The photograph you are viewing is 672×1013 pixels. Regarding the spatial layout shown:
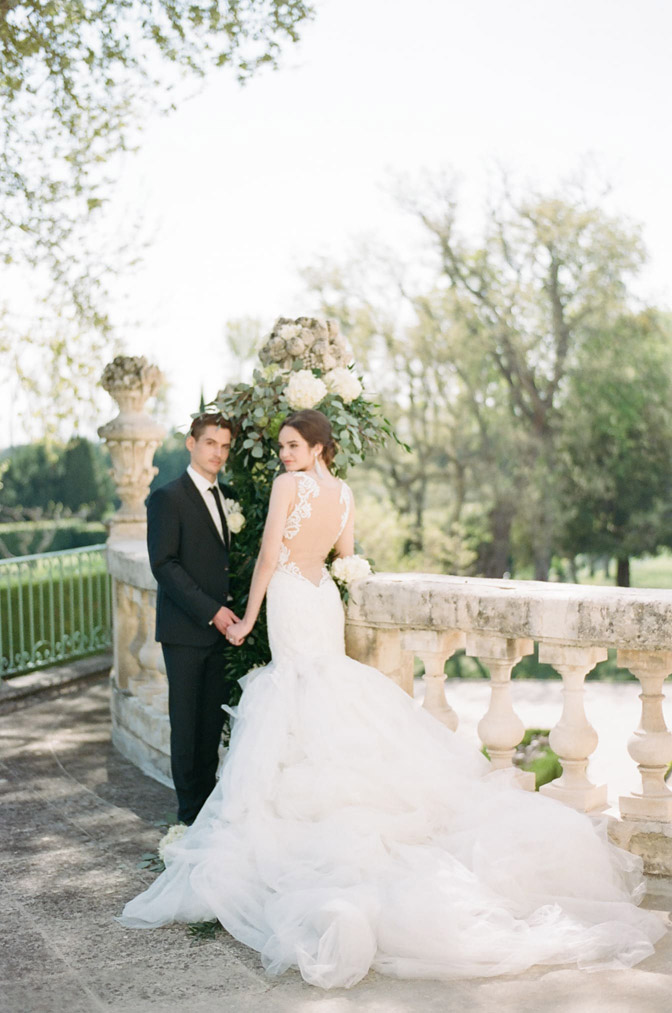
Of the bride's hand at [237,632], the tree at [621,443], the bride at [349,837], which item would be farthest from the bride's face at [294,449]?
the tree at [621,443]

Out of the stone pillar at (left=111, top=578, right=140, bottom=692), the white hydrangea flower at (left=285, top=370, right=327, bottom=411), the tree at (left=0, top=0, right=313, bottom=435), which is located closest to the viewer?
the white hydrangea flower at (left=285, top=370, right=327, bottom=411)

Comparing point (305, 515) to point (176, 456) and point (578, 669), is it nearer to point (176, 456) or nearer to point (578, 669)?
point (578, 669)

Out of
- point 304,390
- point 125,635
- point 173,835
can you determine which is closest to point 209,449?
point 304,390

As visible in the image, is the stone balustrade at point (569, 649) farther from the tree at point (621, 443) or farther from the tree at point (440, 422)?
the tree at point (621, 443)

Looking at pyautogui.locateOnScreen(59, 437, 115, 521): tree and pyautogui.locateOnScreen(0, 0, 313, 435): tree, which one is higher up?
pyautogui.locateOnScreen(0, 0, 313, 435): tree

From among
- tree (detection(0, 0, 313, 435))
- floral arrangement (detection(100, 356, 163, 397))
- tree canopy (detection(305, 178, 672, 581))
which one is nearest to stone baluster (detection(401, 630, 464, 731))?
floral arrangement (detection(100, 356, 163, 397))

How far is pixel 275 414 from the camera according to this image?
462 cm

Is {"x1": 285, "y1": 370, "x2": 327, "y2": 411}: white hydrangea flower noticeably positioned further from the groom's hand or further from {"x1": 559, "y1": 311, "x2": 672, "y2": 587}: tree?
{"x1": 559, "y1": 311, "x2": 672, "y2": 587}: tree

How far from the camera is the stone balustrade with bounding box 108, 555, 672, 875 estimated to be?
148 inches

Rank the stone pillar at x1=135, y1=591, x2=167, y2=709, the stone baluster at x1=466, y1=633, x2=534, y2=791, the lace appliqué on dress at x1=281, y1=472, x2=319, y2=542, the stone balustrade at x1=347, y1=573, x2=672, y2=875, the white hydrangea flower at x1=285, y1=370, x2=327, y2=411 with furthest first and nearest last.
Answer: the stone pillar at x1=135, y1=591, x2=167, y2=709 → the white hydrangea flower at x1=285, y1=370, x2=327, y2=411 → the lace appliqué on dress at x1=281, y1=472, x2=319, y2=542 → the stone baluster at x1=466, y1=633, x2=534, y2=791 → the stone balustrade at x1=347, y1=573, x2=672, y2=875

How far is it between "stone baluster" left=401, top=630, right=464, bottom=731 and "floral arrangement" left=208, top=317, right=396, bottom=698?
686mm

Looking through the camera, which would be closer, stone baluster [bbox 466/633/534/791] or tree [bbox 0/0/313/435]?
stone baluster [bbox 466/633/534/791]

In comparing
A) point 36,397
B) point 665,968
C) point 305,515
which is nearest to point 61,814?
point 305,515

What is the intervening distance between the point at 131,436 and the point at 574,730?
4850 millimetres
